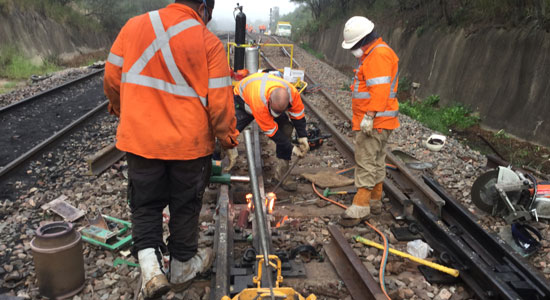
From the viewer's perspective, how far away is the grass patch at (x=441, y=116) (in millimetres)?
8990

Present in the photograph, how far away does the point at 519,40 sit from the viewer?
8.78 metres

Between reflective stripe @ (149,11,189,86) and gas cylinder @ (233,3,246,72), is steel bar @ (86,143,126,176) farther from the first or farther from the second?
gas cylinder @ (233,3,246,72)

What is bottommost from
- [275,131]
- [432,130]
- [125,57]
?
[432,130]

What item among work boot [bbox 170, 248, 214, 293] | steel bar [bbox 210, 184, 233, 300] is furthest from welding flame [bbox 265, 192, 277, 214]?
work boot [bbox 170, 248, 214, 293]

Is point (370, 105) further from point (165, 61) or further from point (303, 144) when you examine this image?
point (165, 61)

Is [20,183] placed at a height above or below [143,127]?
below

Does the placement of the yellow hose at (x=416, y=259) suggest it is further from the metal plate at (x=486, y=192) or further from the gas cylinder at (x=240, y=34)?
the gas cylinder at (x=240, y=34)

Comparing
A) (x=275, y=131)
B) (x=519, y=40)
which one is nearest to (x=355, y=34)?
(x=275, y=131)

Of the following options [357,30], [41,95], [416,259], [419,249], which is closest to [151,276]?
[416,259]

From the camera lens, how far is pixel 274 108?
4.38m

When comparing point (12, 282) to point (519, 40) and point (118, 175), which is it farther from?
point (519, 40)

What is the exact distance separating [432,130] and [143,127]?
716 centimetres

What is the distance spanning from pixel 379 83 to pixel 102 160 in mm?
3972

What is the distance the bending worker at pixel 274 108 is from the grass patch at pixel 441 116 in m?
4.81
